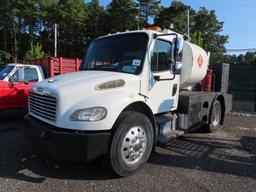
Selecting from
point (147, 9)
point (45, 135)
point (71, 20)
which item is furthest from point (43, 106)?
point (71, 20)

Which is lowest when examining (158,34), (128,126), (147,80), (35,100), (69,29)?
(128,126)

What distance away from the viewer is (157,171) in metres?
4.95

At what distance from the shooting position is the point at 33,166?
5047mm

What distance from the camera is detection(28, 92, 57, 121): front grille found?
4.35 meters

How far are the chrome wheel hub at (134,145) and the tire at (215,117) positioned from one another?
11.9 ft

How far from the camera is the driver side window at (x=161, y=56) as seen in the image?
17.5ft

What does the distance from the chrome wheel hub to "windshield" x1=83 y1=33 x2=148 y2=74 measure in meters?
1.07

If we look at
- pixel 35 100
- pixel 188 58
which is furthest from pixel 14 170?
pixel 188 58

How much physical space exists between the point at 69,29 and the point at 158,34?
4875 cm

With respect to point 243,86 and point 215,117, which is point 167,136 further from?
point 243,86

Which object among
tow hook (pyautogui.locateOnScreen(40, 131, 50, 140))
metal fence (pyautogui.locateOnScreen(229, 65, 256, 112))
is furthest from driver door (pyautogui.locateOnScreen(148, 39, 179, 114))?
metal fence (pyautogui.locateOnScreen(229, 65, 256, 112))

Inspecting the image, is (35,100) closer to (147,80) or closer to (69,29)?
(147,80)

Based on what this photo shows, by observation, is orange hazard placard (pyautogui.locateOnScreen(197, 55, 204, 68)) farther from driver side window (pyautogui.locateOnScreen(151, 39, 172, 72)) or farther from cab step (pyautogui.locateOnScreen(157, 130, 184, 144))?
cab step (pyautogui.locateOnScreen(157, 130, 184, 144))

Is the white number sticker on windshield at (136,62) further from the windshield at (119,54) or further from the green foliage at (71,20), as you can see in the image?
the green foliage at (71,20)
